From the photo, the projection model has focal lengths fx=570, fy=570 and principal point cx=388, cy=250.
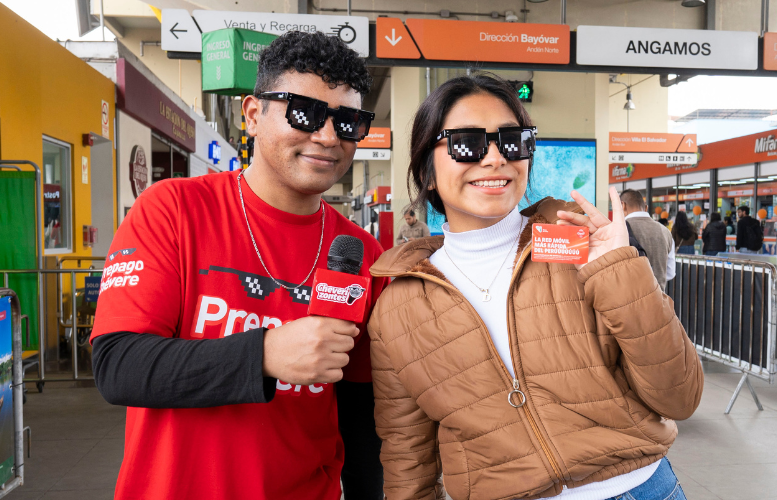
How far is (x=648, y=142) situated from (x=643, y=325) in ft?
59.1

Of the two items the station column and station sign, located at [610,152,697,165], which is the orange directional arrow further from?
the station column

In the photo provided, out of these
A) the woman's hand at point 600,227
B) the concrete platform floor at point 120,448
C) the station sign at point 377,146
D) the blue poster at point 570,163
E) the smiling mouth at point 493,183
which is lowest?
the concrete platform floor at point 120,448

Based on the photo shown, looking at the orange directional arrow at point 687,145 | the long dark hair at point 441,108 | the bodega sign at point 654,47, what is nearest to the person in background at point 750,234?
the orange directional arrow at point 687,145

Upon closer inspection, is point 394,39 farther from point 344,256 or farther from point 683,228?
point 683,228

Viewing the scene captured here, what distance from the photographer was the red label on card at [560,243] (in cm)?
124

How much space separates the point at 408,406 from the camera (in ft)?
5.12

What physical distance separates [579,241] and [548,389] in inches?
14.4

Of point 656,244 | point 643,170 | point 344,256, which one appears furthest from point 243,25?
point 643,170

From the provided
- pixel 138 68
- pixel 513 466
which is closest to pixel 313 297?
pixel 513 466

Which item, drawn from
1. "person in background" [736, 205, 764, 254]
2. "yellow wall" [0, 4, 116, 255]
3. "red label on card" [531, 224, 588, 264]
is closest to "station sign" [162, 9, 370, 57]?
"yellow wall" [0, 4, 116, 255]

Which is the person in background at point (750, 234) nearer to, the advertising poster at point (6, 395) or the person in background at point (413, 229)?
the person in background at point (413, 229)

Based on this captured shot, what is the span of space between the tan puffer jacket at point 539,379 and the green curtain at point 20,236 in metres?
5.04

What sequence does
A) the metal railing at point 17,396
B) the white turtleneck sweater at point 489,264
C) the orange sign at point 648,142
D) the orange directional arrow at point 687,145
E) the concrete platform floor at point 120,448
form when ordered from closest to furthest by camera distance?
1. the white turtleneck sweater at point 489,264
2. the metal railing at point 17,396
3. the concrete platform floor at point 120,448
4. the orange sign at point 648,142
5. the orange directional arrow at point 687,145

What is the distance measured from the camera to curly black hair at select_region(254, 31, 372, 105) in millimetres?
1557
